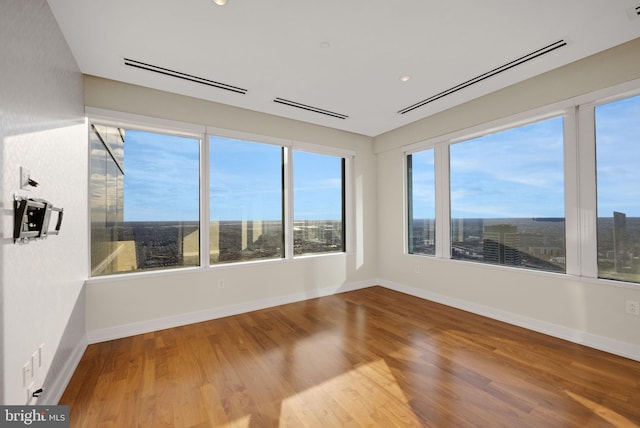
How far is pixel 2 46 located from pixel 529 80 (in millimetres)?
4361

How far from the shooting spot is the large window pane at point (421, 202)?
4418mm

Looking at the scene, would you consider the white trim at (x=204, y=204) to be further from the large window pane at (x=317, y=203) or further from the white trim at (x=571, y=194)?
the white trim at (x=571, y=194)

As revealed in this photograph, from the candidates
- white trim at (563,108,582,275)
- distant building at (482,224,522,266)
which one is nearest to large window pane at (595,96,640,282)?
white trim at (563,108,582,275)

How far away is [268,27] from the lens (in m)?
2.21

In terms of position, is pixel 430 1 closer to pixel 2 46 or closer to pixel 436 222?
pixel 2 46

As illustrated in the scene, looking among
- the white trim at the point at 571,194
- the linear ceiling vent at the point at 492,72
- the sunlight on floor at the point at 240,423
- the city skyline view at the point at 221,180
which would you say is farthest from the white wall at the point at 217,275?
the white trim at the point at 571,194

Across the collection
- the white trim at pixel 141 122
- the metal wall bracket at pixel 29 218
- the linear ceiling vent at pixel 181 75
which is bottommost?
the metal wall bracket at pixel 29 218

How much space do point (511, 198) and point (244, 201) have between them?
3.51 meters

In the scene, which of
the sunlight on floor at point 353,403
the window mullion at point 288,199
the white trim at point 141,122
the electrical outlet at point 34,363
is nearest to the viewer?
the electrical outlet at point 34,363

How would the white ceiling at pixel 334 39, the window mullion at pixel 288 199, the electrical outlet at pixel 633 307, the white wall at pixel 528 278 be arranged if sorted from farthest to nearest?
the window mullion at pixel 288 199 < the white wall at pixel 528 278 < the electrical outlet at pixel 633 307 < the white ceiling at pixel 334 39

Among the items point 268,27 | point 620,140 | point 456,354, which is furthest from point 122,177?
point 620,140

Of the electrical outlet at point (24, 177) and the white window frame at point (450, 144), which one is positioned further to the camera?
the white window frame at point (450, 144)

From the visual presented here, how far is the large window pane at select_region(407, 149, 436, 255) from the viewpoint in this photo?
14.5 feet

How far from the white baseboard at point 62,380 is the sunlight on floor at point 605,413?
11.7 feet
